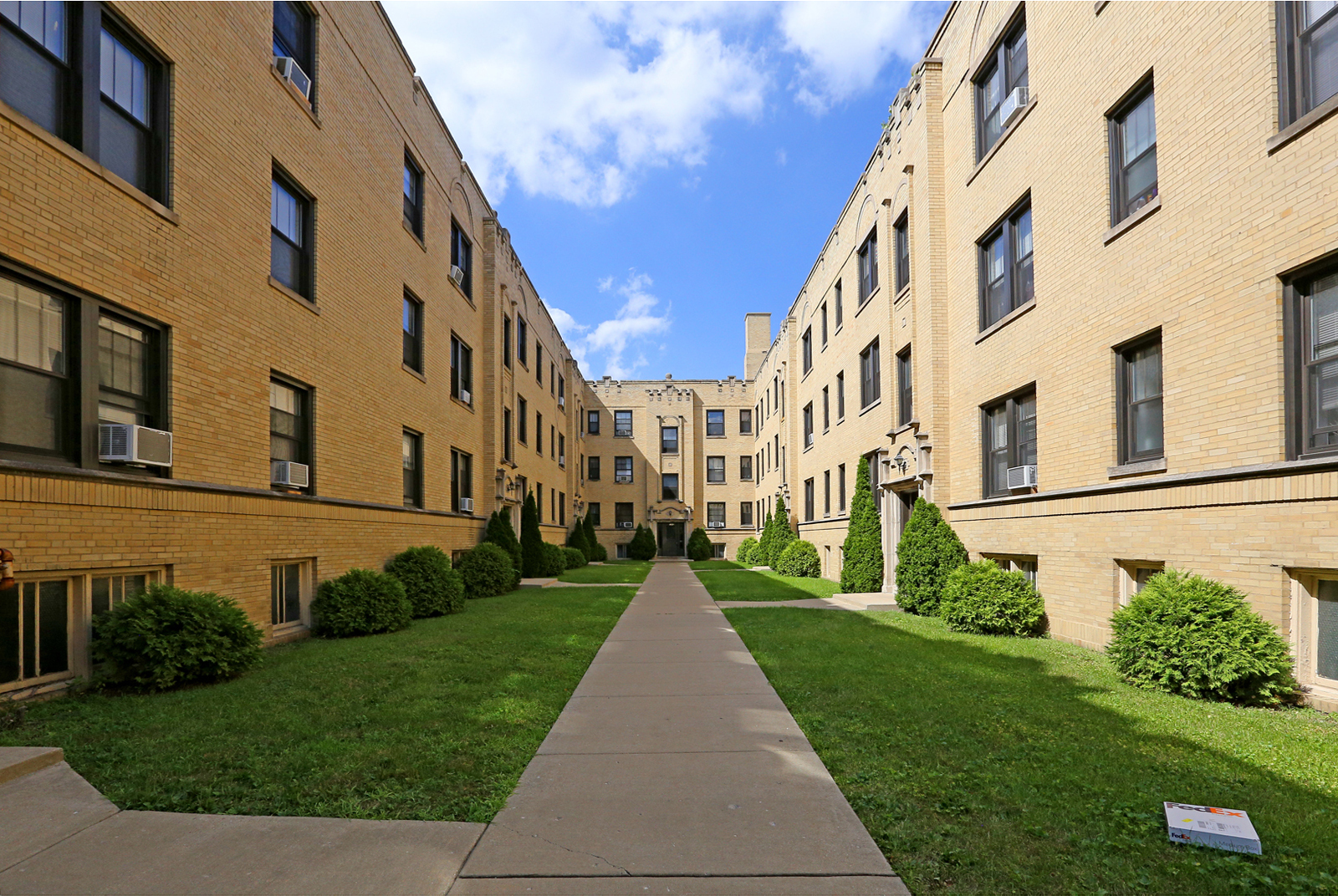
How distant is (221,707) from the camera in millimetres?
6250

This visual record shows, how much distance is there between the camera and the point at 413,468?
1684 centimetres

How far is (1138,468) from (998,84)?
7.72 m

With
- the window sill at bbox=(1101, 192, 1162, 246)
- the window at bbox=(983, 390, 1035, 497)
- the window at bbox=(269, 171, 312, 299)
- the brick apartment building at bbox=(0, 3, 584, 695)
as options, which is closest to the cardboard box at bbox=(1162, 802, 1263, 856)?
the window sill at bbox=(1101, 192, 1162, 246)

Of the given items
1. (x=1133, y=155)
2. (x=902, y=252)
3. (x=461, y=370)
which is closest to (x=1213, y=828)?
(x=1133, y=155)

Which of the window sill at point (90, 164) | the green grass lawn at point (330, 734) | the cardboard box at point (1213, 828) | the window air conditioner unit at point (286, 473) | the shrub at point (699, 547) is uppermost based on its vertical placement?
the window sill at point (90, 164)

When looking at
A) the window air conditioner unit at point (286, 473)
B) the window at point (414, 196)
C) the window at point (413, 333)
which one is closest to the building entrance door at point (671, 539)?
the window at point (413, 333)

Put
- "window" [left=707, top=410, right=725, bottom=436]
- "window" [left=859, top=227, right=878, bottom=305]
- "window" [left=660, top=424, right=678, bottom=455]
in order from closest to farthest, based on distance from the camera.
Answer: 1. "window" [left=859, top=227, right=878, bottom=305]
2. "window" [left=660, top=424, right=678, bottom=455]
3. "window" [left=707, top=410, right=725, bottom=436]

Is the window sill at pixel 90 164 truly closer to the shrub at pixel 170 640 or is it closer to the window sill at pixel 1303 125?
the shrub at pixel 170 640

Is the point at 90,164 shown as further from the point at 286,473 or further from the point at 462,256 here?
the point at 462,256

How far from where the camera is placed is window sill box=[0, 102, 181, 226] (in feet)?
20.8

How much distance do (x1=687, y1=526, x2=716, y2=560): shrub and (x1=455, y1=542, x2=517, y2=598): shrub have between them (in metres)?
26.5

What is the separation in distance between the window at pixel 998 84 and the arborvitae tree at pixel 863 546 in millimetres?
8111

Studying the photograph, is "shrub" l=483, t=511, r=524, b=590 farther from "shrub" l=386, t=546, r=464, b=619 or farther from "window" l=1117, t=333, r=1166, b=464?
"window" l=1117, t=333, r=1166, b=464

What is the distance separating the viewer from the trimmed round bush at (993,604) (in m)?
10.9
